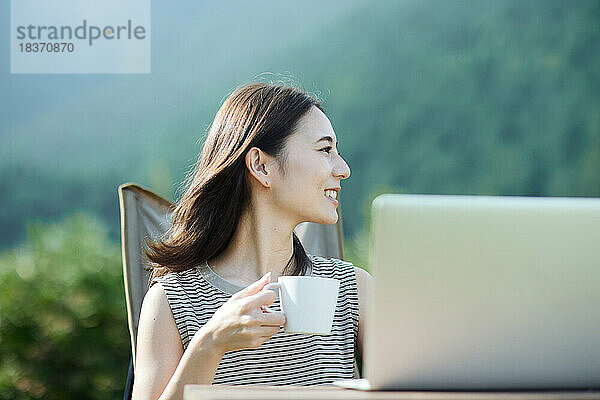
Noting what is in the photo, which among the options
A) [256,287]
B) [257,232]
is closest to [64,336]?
[257,232]

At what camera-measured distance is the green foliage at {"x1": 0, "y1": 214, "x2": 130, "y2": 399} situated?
2.72 meters

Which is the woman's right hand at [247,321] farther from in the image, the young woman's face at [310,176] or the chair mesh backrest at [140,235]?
the chair mesh backrest at [140,235]

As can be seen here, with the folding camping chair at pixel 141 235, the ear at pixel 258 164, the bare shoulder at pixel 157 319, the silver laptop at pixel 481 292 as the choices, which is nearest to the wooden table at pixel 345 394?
the silver laptop at pixel 481 292

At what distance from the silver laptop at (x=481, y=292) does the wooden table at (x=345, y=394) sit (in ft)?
0.05

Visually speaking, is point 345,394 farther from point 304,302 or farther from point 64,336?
point 64,336

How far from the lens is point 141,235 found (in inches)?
69.1

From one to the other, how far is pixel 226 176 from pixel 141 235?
435 mm

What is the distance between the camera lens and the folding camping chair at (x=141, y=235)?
1.67 metres

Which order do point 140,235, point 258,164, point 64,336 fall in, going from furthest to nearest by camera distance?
1. point 64,336
2. point 140,235
3. point 258,164

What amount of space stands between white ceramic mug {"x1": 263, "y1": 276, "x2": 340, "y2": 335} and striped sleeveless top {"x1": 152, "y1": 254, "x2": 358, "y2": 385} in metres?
0.29

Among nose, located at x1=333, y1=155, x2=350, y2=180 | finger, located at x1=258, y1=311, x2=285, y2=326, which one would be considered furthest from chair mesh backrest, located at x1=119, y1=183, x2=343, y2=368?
finger, located at x1=258, y1=311, x2=285, y2=326

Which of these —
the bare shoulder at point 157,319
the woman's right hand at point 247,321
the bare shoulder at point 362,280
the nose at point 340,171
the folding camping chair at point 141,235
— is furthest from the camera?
the folding camping chair at point 141,235

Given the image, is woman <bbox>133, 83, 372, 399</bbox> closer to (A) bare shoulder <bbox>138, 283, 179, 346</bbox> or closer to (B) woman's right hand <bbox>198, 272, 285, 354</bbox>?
(A) bare shoulder <bbox>138, 283, 179, 346</bbox>

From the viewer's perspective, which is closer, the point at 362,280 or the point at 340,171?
the point at 340,171
